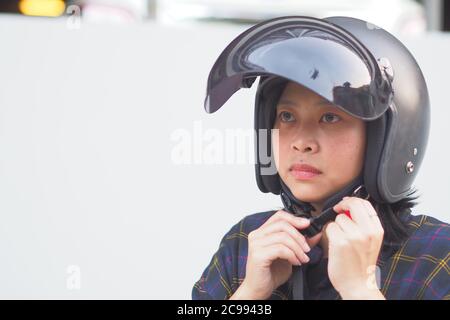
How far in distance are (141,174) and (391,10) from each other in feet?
4.98

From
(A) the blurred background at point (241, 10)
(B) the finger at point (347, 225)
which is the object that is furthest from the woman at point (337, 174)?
(A) the blurred background at point (241, 10)

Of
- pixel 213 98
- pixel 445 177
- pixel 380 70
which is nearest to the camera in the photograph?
pixel 380 70

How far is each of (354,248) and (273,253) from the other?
7.4 inches

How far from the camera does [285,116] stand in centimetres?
161

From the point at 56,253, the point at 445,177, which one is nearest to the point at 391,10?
the point at 445,177

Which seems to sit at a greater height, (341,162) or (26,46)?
(26,46)

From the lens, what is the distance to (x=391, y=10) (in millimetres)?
2715

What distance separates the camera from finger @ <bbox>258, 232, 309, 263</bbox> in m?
1.52

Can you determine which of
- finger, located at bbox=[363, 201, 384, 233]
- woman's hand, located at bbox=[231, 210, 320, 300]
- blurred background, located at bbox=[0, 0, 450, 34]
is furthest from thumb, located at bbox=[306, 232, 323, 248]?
blurred background, located at bbox=[0, 0, 450, 34]

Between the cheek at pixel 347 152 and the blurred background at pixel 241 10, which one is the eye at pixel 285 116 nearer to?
the cheek at pixel 347 152

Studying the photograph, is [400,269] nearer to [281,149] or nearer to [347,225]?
[347,225]

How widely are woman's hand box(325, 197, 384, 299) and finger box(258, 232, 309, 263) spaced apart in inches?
2.6

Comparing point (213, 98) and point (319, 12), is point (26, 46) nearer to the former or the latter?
point (213, 98)

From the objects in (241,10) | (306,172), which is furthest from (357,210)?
(241,10)
